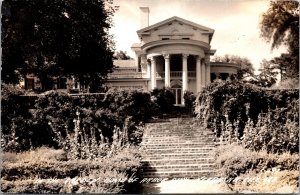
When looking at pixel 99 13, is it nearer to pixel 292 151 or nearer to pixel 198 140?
pixel 198 140

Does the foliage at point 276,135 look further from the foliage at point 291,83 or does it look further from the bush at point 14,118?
the bush at point 14,118

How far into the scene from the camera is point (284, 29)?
10.9 metres

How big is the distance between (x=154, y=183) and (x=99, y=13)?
892 cm

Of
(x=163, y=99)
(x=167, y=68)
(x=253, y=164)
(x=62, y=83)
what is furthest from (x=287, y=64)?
(x=167, y=68)

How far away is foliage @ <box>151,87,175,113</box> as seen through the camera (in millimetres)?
19391

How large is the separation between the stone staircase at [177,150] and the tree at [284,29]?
11.8ft

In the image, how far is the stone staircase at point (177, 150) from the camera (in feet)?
38.9

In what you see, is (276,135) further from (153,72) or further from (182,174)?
(153,72)

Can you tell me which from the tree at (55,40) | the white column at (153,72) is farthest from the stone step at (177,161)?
the white column at (153,72)

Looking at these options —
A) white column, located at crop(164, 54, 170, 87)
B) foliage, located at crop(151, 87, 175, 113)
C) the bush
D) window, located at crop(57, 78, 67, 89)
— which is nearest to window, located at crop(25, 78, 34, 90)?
the bush

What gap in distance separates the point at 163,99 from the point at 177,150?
20.5 ft

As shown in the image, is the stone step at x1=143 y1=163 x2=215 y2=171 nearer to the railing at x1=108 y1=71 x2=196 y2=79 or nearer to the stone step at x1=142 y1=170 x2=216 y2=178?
the stone step at x1=142 y1=170 x2=216 y2=178

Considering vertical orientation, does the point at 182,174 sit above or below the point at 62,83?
below

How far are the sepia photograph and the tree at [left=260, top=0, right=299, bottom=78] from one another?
0.10 feet
